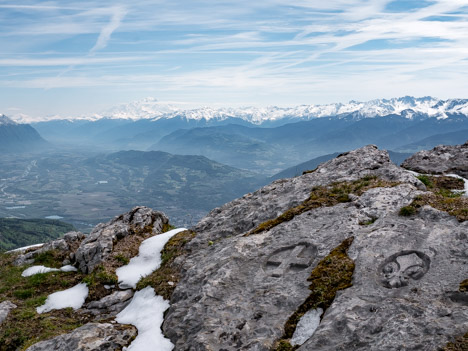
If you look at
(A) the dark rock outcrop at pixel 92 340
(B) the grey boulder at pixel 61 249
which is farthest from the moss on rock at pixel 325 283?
(B) the grey boulder at pixel 61 249

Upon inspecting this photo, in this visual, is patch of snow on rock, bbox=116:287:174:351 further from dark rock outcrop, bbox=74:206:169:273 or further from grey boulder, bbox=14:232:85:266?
grey boulder, bbox=14:232:85:266

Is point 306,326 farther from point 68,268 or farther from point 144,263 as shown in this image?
point 68,268

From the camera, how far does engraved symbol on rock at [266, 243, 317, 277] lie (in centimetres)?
1332

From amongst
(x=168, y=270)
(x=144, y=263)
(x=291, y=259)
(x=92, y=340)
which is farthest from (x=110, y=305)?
(x=291, y=259)

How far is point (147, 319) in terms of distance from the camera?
14.2 metres

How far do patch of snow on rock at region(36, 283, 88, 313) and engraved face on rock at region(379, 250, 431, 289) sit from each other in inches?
557

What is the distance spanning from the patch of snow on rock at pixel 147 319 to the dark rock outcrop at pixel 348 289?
439 mm

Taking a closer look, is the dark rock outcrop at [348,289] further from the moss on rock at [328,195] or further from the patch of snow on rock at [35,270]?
the patch of snow on rock at [35,270]

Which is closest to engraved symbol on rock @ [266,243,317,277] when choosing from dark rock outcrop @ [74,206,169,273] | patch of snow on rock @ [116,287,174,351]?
patch of snow on rock @ [116,287,174,351]

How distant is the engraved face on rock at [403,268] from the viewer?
1057cm

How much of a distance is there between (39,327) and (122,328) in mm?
4247

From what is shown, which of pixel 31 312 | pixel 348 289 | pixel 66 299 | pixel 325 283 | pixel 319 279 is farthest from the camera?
pixel 66 299

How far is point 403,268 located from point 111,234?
18.1 m

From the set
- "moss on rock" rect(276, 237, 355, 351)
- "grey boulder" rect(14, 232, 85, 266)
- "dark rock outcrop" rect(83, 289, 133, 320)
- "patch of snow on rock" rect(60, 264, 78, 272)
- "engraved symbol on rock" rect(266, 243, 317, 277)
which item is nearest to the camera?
"moss on rock" rect(276, 237, 355, 351)
